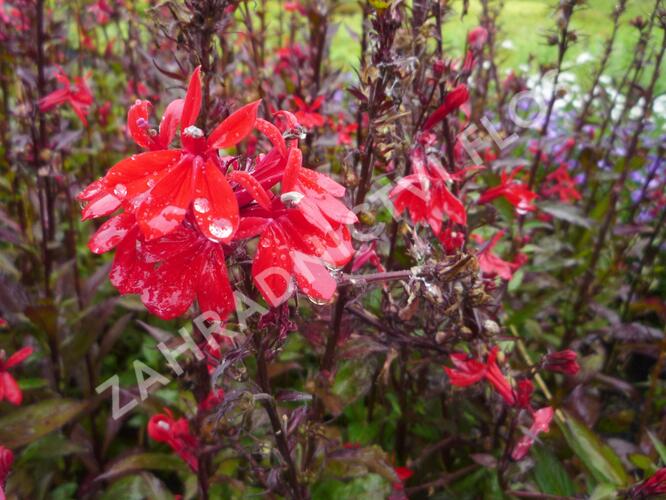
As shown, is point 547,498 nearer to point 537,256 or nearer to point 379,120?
point 379,120

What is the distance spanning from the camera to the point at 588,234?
2523 mm

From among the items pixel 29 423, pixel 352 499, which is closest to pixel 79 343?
pixel 29 423

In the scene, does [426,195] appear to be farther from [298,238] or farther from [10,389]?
[10,389]

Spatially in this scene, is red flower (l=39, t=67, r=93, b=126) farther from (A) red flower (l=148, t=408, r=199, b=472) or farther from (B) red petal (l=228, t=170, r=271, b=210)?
(B) red petal (l=228, t=170, r=271, b=210)

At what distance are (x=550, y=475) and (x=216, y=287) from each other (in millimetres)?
1127

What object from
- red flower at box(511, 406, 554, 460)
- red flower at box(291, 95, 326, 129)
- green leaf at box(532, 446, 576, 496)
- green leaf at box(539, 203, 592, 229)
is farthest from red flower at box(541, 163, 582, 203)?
red flower at box(511, 406, 554, 460)

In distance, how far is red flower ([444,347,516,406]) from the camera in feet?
3.88

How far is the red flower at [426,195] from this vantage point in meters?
1.17

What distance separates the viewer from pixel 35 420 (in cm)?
143

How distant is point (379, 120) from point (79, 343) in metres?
1.20

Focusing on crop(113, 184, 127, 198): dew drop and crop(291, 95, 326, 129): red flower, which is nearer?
crop(113, 184, 127, 198): dew drop

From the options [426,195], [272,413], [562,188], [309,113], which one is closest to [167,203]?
[272,413]

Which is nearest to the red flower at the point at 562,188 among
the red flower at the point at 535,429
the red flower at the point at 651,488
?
the red flower at the point at 535,429

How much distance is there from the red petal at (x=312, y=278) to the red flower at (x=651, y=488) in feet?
2.60
